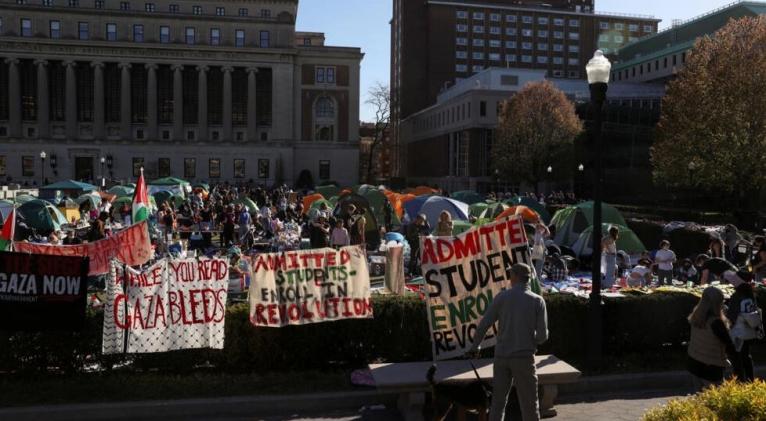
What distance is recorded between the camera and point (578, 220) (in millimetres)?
25438

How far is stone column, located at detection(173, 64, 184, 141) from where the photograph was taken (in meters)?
81.9

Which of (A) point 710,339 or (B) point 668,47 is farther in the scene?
(B) point 668,47

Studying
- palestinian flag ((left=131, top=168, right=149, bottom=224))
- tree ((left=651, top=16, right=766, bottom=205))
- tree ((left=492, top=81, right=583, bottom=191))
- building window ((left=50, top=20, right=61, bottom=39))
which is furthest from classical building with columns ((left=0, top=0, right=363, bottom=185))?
palestinian flag ((left=131, top=168, right=149, bottom=224))

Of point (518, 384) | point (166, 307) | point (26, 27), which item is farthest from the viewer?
point (26, 27)

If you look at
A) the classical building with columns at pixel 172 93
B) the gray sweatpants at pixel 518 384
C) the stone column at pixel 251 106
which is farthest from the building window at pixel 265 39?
the gray sweatpants at pixel 518 384

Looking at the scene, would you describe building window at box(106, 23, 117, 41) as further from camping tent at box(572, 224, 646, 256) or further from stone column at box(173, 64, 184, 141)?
camping tent at box(572, 224, 646, 256)

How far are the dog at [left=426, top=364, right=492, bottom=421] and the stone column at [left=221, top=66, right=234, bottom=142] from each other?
79.1 m

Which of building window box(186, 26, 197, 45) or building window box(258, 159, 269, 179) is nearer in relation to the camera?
building window box(186, 26, 197, 45)

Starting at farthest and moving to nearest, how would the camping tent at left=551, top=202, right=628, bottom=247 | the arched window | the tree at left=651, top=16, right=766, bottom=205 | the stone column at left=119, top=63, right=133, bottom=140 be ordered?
the arched window
the stone column at left=119, top=63, right=133, bottom=140
the tree at left=651, top=16, right=766, bottom=205
the camping tent at left=551, top=202, right=628, bottom=247

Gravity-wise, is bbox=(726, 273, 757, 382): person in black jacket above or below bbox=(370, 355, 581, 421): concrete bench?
above

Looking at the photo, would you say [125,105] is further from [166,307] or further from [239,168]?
[166,307]

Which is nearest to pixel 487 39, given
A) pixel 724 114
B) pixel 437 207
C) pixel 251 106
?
pixel 251 106

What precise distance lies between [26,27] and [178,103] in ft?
62.9

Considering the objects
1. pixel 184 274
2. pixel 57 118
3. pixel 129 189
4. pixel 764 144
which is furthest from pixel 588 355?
pixel 57 118
